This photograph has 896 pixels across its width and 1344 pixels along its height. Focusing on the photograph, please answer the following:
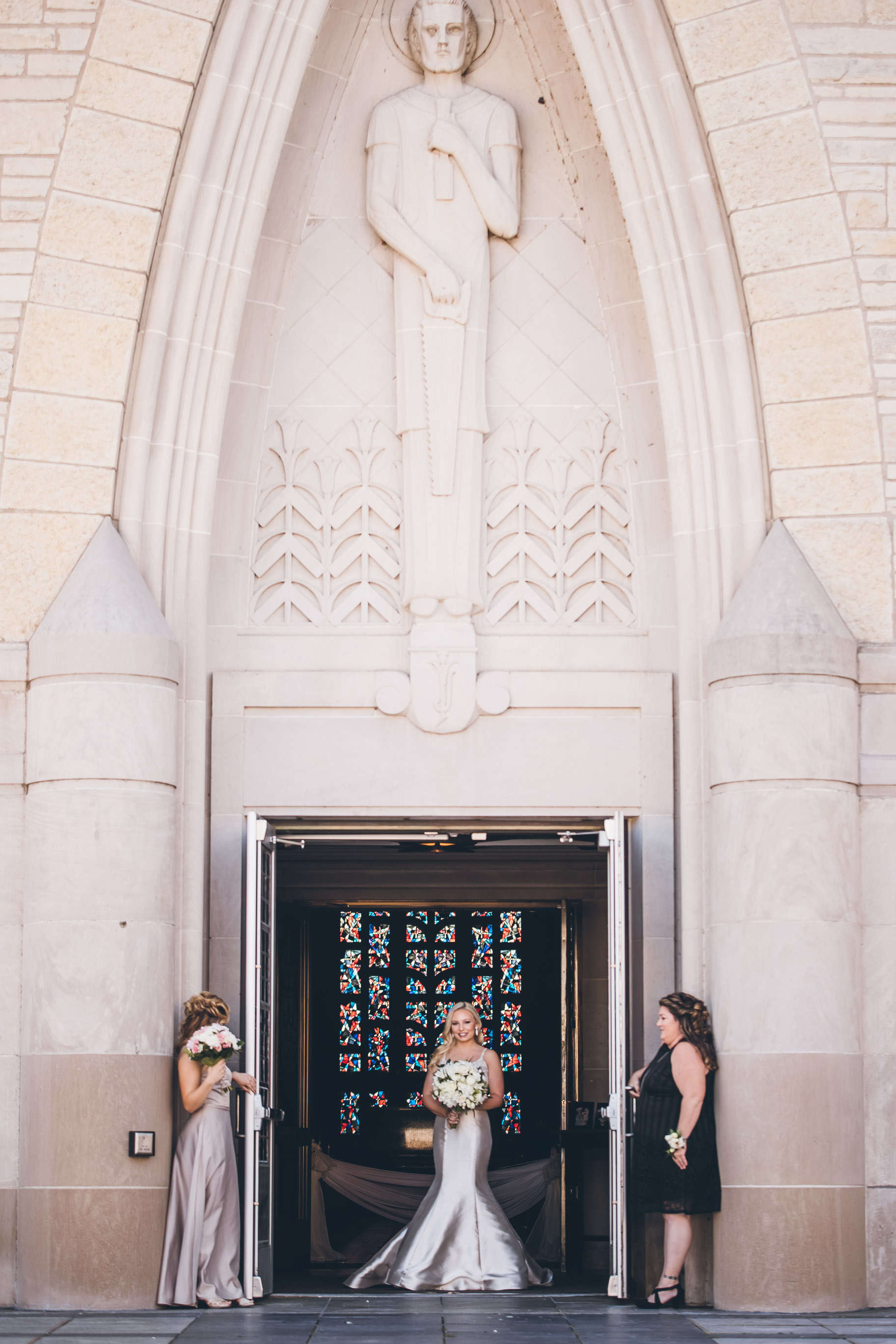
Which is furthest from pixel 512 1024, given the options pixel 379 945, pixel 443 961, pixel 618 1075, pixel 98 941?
pixel 98 941

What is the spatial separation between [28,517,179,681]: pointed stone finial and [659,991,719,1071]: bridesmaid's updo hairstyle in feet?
10.1

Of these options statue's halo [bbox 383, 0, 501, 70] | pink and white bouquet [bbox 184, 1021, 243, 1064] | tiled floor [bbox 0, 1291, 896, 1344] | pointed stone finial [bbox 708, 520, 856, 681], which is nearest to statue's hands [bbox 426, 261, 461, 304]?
statue's halo [bbox 383, 0, 501, 70]

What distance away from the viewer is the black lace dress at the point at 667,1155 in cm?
868

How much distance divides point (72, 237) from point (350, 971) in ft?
28.2

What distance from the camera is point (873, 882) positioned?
29.8 ft

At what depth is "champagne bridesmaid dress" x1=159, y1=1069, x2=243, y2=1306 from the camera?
8641mm

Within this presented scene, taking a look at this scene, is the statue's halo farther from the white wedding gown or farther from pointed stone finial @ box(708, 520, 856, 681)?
the white wedding gown

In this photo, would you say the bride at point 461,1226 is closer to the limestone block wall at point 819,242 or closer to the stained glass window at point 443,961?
the limestone block wall at point 819,242

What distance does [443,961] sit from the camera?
16.3m

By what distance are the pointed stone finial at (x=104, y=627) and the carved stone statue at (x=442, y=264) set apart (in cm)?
155

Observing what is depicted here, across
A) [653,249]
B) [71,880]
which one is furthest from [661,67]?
[71,880]

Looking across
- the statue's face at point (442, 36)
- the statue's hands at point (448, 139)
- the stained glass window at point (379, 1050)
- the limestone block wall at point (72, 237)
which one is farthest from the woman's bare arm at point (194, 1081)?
the stained glass window at point (379, 1050)

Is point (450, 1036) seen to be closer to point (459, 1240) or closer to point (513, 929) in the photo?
point (459, 1240)

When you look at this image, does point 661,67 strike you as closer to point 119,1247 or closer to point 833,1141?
point 833,1141
